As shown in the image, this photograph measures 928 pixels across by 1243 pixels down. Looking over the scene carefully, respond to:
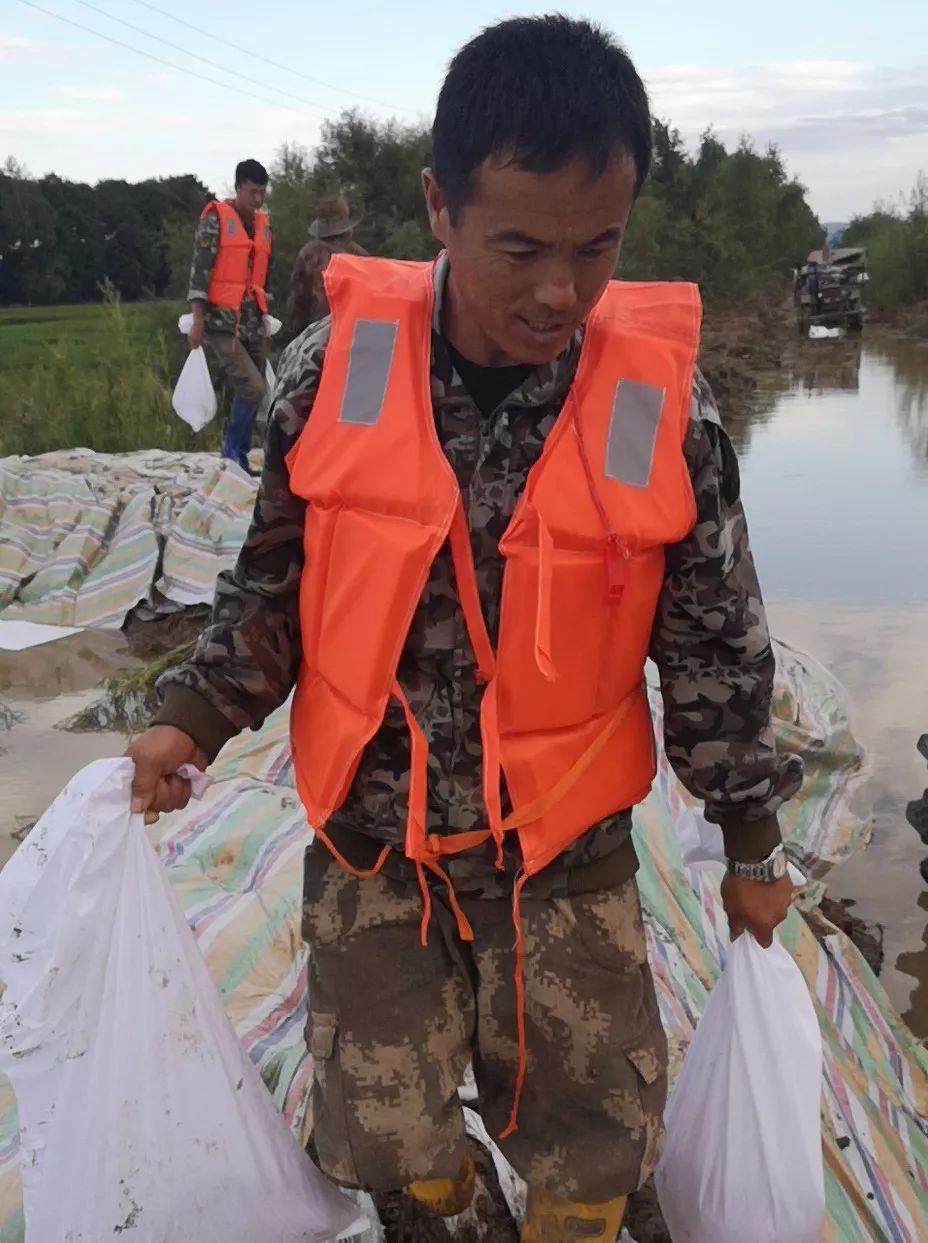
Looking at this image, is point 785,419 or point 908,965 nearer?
point 908,965

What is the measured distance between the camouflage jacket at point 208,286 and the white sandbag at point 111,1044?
631 cm

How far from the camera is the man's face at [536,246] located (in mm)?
1393

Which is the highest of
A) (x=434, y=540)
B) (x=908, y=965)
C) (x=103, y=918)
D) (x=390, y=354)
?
(x=390, y=354)

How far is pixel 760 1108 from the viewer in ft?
5.68

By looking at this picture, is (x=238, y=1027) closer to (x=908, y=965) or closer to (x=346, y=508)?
(x=346, y=508)

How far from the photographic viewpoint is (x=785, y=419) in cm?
1237

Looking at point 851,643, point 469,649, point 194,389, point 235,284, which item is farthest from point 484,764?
point 235,284

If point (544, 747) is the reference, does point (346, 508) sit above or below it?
above

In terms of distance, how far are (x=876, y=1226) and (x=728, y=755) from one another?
1.06m

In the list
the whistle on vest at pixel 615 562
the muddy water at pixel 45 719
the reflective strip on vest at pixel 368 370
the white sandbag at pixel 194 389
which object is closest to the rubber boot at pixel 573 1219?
the whistle on vest at pixel 615 562

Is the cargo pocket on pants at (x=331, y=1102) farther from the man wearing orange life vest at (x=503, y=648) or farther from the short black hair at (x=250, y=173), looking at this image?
the short black hair at (x=250, y=173)

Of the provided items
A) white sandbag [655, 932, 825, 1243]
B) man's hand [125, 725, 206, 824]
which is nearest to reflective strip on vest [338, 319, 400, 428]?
man's hand [125, 725, 206, 824]

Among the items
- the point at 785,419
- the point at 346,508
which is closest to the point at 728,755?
the point at 346,508

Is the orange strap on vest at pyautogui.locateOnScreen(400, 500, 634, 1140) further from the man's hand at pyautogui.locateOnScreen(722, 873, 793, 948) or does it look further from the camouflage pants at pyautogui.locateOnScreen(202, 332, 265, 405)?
the camouflage pants at pyautogui.locateOnScreen(202, 332, 265, 405)
